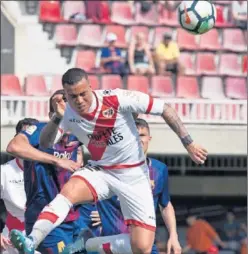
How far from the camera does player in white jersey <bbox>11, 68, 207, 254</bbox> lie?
877 cm

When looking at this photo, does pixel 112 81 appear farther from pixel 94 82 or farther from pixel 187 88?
pixel 187 88

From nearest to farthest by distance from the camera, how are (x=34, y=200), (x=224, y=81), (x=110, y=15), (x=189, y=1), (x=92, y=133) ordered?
(x=92, y=133) < (x=34, y=200) < (x=189, y=1) < (x=224, y=81) < (x=110, y=15)

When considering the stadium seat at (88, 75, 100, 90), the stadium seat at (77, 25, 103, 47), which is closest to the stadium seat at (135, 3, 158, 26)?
the stadium seat at (77, 25, 103, 47)

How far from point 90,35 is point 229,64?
2346 millimetres

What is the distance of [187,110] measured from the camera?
17.7 metres

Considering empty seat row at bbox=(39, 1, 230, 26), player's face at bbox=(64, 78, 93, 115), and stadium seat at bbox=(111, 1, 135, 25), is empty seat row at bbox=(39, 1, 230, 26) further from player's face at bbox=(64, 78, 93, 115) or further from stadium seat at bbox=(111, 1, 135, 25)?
player's face at bbox=(64, 78, 93, 115)

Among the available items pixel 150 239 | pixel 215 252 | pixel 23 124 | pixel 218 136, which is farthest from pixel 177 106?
pixel 150 239

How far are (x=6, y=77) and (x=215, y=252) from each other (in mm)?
4117

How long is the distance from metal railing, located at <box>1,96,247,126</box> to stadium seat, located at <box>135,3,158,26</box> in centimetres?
300

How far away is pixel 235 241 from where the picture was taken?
18766mm

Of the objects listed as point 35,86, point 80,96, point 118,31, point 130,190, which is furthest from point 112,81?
point 80,96

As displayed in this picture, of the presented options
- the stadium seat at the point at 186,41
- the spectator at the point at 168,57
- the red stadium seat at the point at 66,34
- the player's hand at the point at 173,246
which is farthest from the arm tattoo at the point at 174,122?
the red stadium seat at the point at 66,34

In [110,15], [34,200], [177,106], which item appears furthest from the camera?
[110,15]

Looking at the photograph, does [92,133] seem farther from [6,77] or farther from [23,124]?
[6,77]
